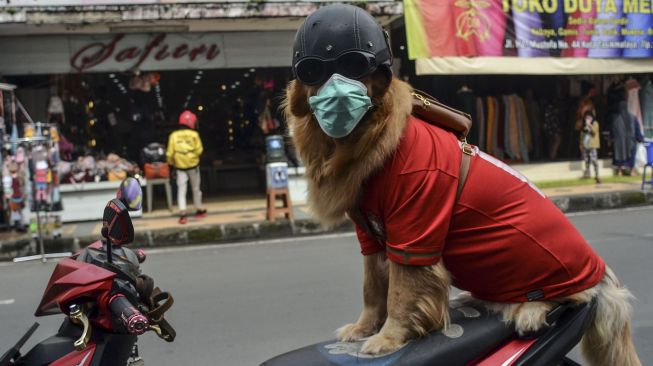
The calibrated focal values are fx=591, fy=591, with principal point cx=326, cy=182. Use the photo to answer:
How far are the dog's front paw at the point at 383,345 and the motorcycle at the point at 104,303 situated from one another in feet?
2.36

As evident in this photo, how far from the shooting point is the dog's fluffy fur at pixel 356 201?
1692 mm

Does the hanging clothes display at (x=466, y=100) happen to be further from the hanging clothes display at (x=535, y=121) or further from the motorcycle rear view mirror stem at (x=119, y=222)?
the motorcycle rear view mirror stem at (x=119, y=222)

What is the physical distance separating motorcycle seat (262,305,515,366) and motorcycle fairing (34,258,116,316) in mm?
622

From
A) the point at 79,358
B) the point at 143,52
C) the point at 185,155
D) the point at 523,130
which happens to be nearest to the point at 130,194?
the point at 79,358

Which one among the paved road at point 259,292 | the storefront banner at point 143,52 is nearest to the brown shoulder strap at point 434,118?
the paved road at point 259,292

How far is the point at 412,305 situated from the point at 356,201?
34 centimetres

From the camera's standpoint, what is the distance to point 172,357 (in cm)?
396

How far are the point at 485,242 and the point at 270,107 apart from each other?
418 inches

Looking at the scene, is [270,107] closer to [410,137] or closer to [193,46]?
[193,46]

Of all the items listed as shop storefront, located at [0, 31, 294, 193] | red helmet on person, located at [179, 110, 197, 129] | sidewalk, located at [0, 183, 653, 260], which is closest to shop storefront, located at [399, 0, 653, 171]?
sidewalk, located at [0, 183, 653, 260]

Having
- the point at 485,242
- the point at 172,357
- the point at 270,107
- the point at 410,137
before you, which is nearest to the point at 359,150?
the point at 410,137

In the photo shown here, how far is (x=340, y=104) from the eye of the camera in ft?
5.32

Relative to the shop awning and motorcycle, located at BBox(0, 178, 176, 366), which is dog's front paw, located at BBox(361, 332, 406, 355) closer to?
motorcycle, located at BBox(0, 178, 176, 366)

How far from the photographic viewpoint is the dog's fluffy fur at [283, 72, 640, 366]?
1692mm
